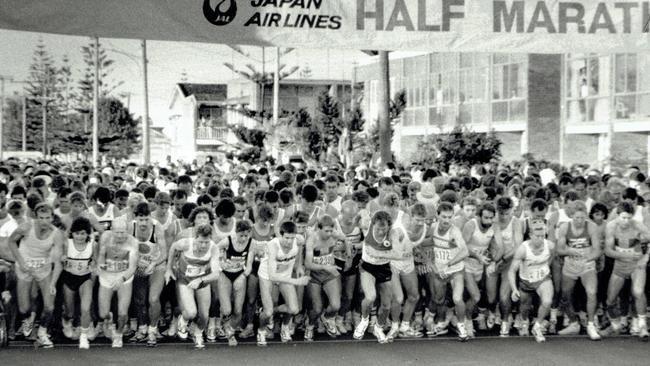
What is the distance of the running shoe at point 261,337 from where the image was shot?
9875 millimetres

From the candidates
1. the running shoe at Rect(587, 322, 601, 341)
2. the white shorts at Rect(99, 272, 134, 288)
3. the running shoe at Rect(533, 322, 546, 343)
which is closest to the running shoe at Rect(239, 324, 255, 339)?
the white shorts at Rect(99, 272, 134, 288)

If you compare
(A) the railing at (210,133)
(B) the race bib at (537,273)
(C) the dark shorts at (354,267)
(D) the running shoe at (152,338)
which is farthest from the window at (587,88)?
(A) the railing at (210,133)

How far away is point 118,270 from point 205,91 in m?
75.8

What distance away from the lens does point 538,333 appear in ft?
33.1

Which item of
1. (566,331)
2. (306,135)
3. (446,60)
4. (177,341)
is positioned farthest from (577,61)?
(177,341)

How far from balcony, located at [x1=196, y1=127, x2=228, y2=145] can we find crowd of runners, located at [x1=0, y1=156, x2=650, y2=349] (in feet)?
226

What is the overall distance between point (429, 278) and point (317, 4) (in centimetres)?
695

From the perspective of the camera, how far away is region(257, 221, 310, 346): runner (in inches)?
389

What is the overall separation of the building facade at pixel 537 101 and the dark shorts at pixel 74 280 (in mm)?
24068

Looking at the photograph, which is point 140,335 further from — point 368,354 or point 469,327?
point 469,327

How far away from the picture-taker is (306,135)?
3991 centimetres

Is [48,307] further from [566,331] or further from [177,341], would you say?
[566,331]

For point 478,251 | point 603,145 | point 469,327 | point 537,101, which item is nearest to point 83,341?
point 469,327

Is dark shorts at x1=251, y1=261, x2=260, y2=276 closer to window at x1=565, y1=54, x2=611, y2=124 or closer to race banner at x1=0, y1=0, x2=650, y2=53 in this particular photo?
race banner at x1=0, y1=0, x2=650, y2=53
